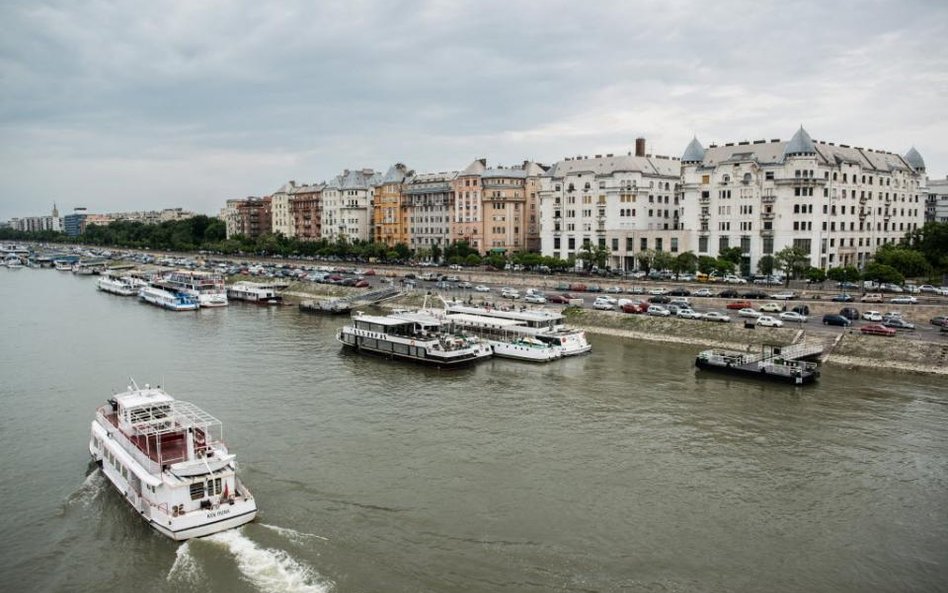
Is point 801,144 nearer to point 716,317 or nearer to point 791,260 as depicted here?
point 791,260

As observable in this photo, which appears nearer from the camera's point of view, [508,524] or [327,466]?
[508,524]

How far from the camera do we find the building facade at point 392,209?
134750 millimetres

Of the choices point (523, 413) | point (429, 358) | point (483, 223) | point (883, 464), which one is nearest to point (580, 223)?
point (483, 223)

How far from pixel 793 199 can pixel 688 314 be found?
1304 inches

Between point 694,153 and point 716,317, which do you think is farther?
point 694,153

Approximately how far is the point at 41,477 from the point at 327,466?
11659 mm

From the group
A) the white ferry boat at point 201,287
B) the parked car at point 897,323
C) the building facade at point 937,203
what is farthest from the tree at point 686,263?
the building facade at point 937,203

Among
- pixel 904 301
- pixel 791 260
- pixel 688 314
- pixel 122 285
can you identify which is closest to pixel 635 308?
pixel 688 314

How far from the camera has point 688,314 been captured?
6103 centimetres

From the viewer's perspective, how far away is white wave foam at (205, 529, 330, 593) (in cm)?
2138

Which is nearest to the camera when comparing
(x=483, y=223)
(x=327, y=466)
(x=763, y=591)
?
(x=763, y=591)

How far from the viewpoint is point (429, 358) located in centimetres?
5091

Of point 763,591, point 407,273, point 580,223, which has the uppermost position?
point 580,223

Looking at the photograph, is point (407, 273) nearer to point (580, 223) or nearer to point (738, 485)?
point (580, 223)
